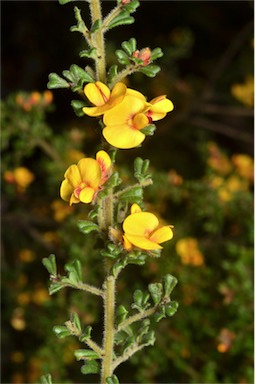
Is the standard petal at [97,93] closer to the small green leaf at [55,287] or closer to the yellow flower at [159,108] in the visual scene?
the yellow flower at [159,108]

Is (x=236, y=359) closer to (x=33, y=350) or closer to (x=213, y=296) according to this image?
(x=213, y=296)

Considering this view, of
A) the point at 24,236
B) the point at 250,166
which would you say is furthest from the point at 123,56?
the point at 24,236

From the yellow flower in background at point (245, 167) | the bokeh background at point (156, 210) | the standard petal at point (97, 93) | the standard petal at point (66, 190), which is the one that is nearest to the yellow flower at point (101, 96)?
the standard petal at point (97, 93)

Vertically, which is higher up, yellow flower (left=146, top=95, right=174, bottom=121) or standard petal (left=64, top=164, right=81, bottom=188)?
yellow flower (left=146, top=95, right=174, bottom=121)

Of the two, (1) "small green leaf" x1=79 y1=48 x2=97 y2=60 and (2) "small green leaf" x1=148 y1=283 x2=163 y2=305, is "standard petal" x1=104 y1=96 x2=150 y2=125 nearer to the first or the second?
(1) "small green leaf" x1=79 y1=48 x2=97 y2=60

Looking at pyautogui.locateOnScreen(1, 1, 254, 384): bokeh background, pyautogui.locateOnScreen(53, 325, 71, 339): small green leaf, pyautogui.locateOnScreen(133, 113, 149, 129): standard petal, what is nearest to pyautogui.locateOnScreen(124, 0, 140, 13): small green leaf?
pyautogui.locateOnScreen(133, 113, 149, 129): standard petal

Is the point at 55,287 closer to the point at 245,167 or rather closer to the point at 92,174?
the point at 92,174
